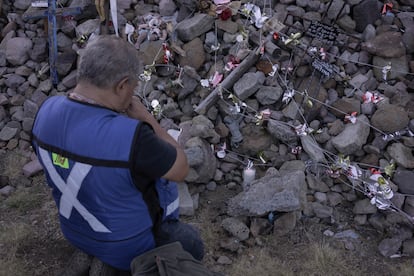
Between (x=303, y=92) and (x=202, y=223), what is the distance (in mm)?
1665

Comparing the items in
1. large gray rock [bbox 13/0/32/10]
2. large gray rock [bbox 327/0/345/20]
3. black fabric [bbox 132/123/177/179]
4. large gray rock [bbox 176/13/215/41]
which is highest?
black fabric [bbox 132/123/177/179]

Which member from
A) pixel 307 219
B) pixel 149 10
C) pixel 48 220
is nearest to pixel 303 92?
pixel 307 219

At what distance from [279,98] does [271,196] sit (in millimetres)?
1128

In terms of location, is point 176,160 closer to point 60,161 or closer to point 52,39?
point 60,161

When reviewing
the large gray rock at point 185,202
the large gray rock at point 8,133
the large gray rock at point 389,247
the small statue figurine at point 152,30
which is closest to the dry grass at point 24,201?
the large gray rock at point 8,133

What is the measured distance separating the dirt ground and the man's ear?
2.00 metres

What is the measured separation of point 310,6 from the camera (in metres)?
5.23

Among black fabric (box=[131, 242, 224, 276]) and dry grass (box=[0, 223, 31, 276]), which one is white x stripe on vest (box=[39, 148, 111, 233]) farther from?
dry grass (box=[0, 223, 31, 276])

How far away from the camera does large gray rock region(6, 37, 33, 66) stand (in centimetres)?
569

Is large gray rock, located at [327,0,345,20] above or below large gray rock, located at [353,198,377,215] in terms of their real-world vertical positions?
above

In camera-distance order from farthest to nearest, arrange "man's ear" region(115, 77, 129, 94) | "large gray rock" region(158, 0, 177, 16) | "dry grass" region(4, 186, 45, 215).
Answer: "large gray rock" region(158, 0, 177, 16)
"dry grass" region(4, 186, 45, 215)
"man's ear" region(115, 77, 129, 94)

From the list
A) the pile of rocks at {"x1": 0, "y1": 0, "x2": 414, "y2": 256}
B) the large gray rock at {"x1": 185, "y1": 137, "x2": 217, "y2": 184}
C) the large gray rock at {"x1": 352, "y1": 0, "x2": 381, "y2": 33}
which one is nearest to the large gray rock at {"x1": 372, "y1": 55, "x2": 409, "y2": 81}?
the pile of rocks at {"x1": 0, "y1": 0, "x2": 414, "y2": 256}

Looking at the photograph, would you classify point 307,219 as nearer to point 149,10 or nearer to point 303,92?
point 303,92

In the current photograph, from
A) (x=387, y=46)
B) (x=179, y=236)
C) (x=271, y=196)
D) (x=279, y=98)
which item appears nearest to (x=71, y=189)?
(x=179, y=236)
